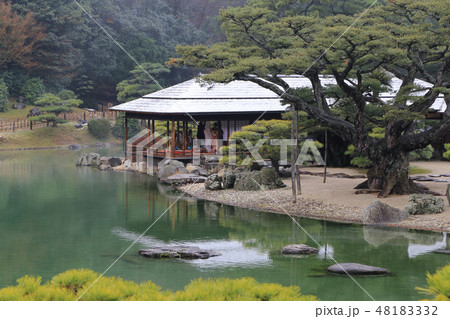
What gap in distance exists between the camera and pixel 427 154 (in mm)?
21328

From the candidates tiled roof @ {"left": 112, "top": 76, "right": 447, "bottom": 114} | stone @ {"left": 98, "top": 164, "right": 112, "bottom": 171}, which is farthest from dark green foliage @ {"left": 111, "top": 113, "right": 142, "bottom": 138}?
stone @ {"left": 98, "top": 164, "right": 112, "bottom": 171}

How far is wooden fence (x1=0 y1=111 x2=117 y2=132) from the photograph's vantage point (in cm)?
3636

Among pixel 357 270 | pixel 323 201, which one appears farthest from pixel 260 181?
pixel 357 270

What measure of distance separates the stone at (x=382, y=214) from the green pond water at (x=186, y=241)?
424 millimetres

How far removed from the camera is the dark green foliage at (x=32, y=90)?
1602 inches

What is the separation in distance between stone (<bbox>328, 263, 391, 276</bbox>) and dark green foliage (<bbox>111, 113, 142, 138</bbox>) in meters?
28.8

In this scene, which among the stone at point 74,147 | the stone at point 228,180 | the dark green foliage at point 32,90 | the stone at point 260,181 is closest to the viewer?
the stone at point 260,181

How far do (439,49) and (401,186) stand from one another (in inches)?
153

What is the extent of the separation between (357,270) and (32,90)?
109 feet

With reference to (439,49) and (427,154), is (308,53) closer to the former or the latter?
(439,49)

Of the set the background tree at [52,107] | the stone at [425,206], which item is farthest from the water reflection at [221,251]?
the background tree at [52,107]

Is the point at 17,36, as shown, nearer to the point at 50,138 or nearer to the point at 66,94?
the point at 66,94

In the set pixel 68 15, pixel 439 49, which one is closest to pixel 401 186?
pixel 439 49

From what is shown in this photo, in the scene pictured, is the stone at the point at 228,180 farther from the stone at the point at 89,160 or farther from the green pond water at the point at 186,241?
the stone at the point at 89,160
